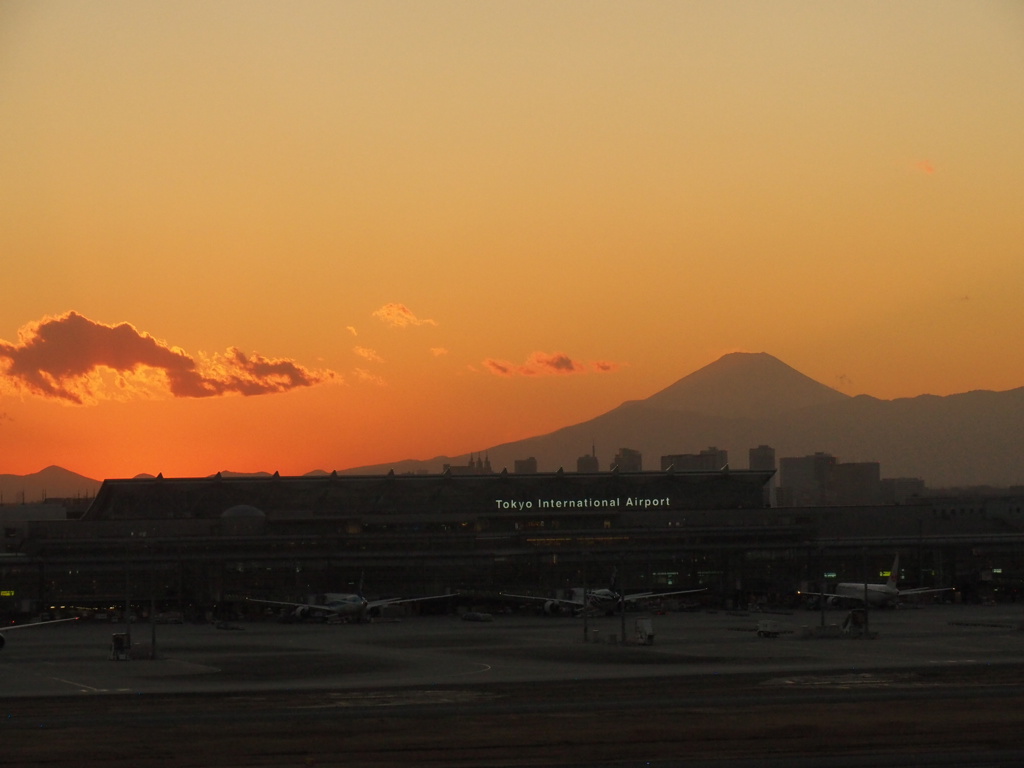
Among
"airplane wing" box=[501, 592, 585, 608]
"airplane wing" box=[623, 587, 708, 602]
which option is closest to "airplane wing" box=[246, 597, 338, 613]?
"airplane wing" box=[501, 592, 585, 608]

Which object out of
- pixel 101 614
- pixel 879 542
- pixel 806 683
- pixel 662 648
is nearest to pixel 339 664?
pixel 662 648

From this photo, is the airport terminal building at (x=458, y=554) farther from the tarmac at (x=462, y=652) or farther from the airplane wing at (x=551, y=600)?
the tarmac at (x=462, y=652)

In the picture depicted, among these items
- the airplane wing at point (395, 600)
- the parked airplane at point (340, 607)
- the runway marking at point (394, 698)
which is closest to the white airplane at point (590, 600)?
the airplane wing at point (395, 600)

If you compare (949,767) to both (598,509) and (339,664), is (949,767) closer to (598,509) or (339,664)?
(339,664)

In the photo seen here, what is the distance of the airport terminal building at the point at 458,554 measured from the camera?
17375cm

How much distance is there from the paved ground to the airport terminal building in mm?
57190

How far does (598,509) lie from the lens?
196m

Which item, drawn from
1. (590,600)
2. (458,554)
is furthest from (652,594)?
(458,554)

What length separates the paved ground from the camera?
175ft

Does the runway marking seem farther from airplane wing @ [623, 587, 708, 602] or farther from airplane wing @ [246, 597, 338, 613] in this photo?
airplane wing @ [623, 587, 708, 602]

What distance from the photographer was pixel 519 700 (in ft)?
225

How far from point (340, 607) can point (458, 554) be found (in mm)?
35723

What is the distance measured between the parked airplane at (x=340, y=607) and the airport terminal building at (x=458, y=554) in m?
5.60

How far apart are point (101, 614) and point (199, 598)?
1628 centimetres
